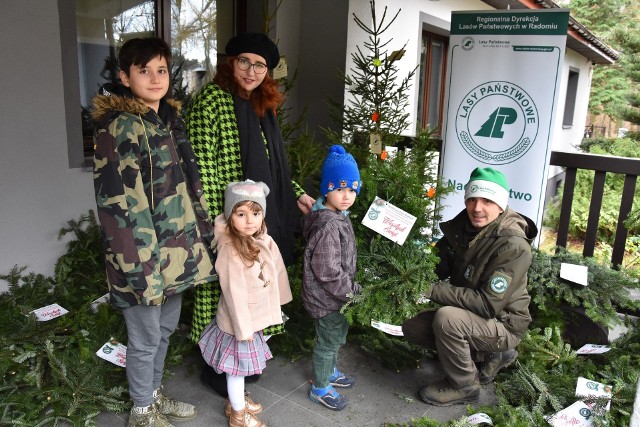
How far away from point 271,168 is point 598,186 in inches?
127

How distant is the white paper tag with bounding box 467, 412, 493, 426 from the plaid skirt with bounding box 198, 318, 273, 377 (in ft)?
3.79

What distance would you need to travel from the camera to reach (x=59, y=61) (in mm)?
3717

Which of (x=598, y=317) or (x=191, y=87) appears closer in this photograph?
(x=598, y=317)

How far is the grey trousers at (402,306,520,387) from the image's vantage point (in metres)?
3.01

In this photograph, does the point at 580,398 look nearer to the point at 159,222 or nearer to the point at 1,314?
the point at 159,222

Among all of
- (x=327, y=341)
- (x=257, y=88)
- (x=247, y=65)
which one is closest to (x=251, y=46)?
(x=247, y=65)

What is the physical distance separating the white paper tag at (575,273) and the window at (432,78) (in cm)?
477

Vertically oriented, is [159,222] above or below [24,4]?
below

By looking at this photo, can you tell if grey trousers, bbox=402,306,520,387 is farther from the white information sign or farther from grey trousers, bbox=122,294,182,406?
grey trousers, bbox=122,294,182,406

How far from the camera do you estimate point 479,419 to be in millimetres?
2816

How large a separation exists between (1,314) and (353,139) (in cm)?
304

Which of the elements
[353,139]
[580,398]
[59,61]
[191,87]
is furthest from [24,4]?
[580,398]

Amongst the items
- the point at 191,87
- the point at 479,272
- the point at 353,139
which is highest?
the point at 191,87

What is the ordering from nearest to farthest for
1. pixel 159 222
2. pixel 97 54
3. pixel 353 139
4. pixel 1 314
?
pixel 159 222 < pixel 1 314 < pixel 97 54 < pixel 353 139
